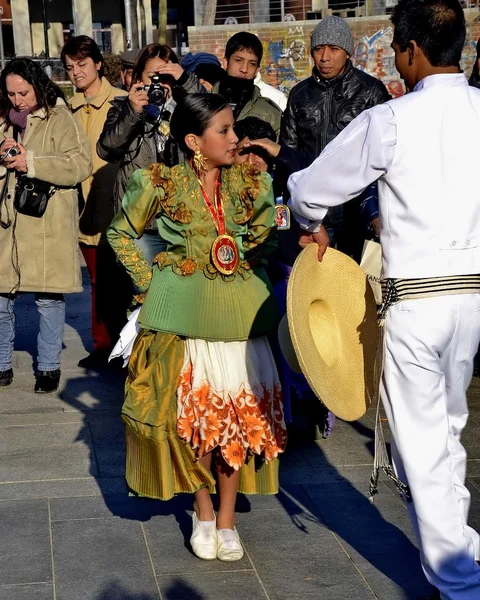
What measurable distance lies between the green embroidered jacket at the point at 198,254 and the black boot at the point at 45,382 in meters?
2.58

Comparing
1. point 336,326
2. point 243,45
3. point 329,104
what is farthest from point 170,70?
point 336,326

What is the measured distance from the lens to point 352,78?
20.7 feet

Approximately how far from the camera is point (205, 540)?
14.5 feet

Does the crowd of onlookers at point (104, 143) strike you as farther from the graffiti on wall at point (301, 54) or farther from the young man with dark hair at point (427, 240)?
the graffiti on wall at point (301, 54)

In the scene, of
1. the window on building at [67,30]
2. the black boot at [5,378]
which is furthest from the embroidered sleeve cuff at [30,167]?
the window on building at [67,30]

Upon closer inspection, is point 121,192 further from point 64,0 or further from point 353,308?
point 64,0

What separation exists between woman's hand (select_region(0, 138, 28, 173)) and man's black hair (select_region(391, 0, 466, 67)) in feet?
11.0

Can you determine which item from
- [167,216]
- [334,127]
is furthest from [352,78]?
[167,216]

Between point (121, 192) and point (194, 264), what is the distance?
2582 millimetres

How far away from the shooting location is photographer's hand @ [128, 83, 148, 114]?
6250mm

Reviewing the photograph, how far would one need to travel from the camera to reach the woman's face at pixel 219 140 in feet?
14.4

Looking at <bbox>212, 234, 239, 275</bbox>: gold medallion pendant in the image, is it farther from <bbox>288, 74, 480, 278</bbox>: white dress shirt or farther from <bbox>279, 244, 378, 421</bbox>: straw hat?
<bbox>288, 74, 480, 278</bbox>: white dress shirt

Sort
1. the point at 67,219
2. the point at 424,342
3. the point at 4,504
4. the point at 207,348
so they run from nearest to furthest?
the point at 424,342 → the point at 207,348 → the point at 4,504 → the point at 67,219

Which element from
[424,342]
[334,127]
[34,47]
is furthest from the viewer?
[34,47]
